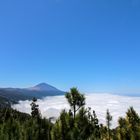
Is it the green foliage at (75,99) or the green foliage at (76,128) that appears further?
the green foliage at (75,99)

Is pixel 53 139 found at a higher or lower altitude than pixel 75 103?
lower

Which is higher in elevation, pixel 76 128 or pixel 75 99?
pixel 75 99

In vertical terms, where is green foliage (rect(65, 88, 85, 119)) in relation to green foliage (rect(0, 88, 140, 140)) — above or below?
above

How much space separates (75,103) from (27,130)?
43.3 feet

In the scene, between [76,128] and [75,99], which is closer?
[76,128]

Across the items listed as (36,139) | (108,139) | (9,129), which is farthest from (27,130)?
(108,139)

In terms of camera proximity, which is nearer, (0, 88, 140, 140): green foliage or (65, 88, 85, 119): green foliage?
(0, 88, 140, 140): green foliage

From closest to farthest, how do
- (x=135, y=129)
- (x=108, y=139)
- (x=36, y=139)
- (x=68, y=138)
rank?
(x=135, y=129) < (x=108, y=139) < (x=68, y=138) < (x=36, y=139)

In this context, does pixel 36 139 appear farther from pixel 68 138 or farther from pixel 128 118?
pixel 128 118

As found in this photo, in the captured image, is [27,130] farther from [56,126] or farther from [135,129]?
[135,129]

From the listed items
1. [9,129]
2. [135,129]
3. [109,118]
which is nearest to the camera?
[135,129]

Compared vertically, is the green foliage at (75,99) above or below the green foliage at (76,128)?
above

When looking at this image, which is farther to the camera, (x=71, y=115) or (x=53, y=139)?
(x=71, y=115)

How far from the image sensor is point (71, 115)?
55875mm
